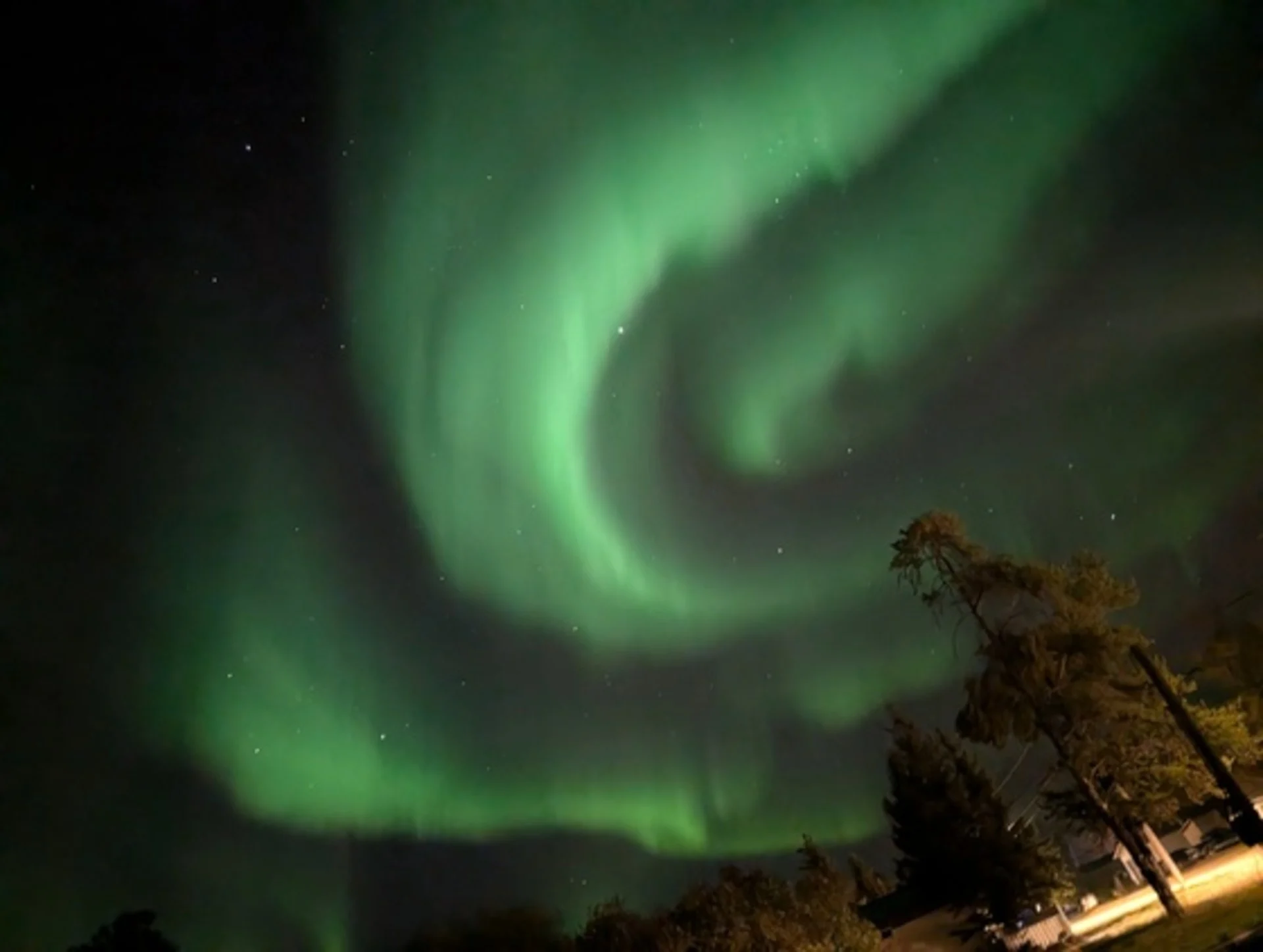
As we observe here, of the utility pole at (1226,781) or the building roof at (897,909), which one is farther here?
the building roof at (897,909)

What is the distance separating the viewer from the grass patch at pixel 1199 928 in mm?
19578

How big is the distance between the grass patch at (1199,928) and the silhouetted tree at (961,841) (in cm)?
925

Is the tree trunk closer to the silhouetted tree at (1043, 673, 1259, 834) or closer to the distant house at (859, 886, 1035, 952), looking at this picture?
the silhouetted tree at (1043, 673, 1259, 834)

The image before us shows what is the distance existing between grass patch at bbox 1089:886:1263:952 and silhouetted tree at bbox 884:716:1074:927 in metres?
9.25

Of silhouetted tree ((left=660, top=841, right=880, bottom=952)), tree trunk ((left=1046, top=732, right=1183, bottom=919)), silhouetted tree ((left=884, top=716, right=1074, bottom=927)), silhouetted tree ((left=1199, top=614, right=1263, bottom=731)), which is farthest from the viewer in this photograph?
silhouetted tree ((left=1199, top=614, right=1263, bottom=731))

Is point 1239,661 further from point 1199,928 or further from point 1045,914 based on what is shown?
point 1199,928

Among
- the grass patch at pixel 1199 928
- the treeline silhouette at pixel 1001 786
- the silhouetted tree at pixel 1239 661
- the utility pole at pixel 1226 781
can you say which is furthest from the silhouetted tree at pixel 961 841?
the utility pole at pixel 1226 781

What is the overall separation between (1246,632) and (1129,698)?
33.9 metres

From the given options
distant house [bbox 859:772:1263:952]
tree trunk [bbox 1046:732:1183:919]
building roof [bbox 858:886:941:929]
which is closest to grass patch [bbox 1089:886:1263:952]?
tree trunk [bbox 1046:732:1183:919]

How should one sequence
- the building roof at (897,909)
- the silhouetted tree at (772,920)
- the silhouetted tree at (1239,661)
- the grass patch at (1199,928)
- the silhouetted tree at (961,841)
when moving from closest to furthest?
the grass patch at (1199,928)
the silhouetted tree at (772,920)
the silhouetted tree at (961,841)
the building roof at (897,909)
the silhouetted tree at (1239,661)

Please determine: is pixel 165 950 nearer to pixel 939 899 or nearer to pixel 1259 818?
pixel 939 899

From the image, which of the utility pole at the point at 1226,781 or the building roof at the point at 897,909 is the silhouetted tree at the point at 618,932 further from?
the utility pole at the point at 1226,781

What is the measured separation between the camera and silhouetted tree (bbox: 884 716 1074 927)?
37625 millimetres

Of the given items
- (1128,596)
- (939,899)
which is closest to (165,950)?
(939,899)
